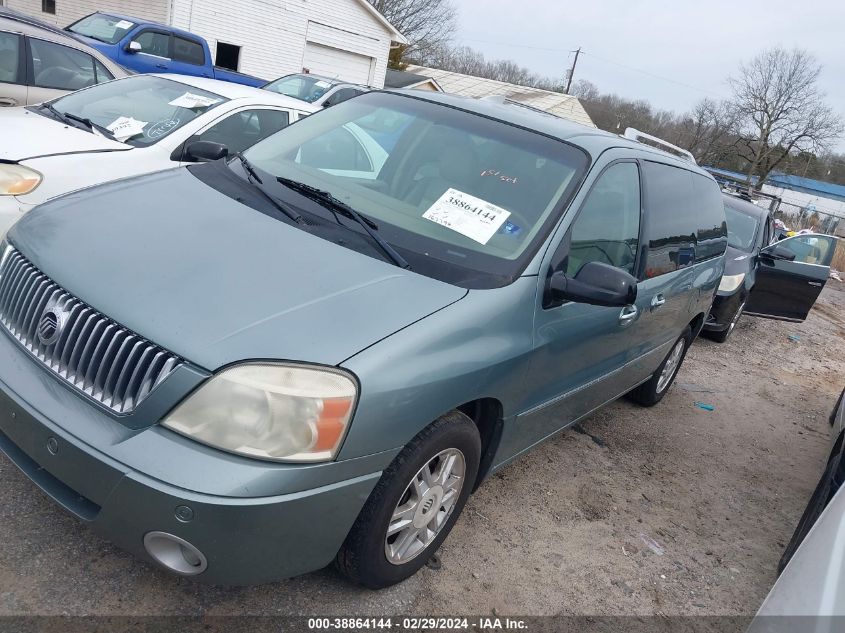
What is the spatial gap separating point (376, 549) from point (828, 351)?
9310 millimetres

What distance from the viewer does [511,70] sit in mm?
77125

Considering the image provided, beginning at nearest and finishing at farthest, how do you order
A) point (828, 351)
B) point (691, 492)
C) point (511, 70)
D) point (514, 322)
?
point (514, 322) → point (691, 492) → point (828, 351) → point (511, 70)

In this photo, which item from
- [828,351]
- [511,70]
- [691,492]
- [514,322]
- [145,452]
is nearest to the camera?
[145,452]

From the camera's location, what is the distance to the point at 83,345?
2195 mm

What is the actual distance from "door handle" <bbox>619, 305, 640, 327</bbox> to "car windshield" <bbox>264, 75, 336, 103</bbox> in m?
10.3

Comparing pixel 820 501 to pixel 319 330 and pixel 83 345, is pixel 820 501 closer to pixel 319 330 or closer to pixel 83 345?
pixel 319 330

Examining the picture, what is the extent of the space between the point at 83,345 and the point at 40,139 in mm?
3082

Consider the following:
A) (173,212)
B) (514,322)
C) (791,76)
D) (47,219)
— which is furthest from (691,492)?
(791,76)

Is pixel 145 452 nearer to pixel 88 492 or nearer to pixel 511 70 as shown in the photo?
pixel 88 492

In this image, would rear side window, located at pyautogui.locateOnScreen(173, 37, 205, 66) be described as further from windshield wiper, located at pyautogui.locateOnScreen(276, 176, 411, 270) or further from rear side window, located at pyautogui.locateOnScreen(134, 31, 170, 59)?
windshield wiper, located at pyautogui.locateOnScreen(276, 176, 411, 270)

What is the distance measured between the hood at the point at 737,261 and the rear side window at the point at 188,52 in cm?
1119

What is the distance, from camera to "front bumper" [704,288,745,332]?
25.6 feet

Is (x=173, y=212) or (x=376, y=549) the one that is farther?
(x=173, y=212)

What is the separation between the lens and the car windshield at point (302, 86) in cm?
1291
